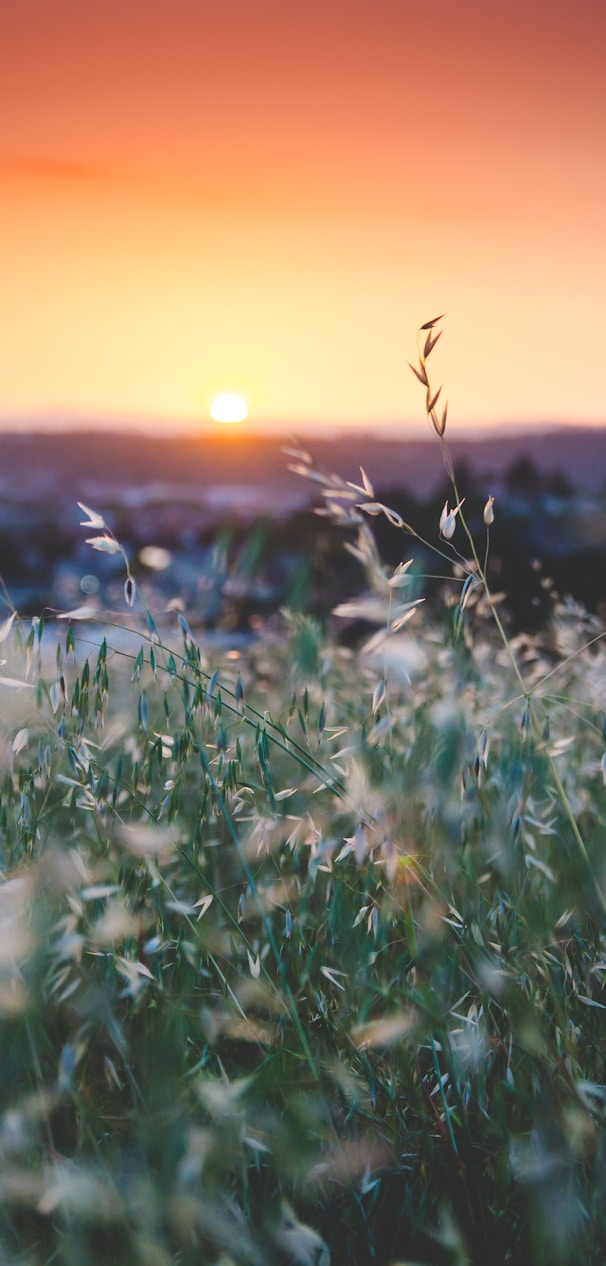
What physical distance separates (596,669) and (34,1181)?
185 cm

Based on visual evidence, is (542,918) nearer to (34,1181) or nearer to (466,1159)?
(466,1159)

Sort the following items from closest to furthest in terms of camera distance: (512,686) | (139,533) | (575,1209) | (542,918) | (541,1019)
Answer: (575,1209), (541,1019), (542,918), (512,686), (139,533)

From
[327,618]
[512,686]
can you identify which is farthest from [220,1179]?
[327,618]

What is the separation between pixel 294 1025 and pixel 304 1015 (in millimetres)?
75

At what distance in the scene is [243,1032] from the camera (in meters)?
1.03

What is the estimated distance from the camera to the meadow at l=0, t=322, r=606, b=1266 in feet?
2.89

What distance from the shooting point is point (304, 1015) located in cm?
113

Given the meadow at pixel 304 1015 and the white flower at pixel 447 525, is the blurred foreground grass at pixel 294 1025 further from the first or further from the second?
the white flower at pixel 447 525

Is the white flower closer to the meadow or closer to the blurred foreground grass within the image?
the meadow

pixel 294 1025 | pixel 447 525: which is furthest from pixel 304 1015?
pixel 447 525

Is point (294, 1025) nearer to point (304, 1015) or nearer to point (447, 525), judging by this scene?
point (304, 1015)

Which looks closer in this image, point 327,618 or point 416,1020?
point 416,1020

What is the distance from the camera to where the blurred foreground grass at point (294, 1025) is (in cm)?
88

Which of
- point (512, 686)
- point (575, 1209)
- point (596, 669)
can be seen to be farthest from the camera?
point (512, 686)
